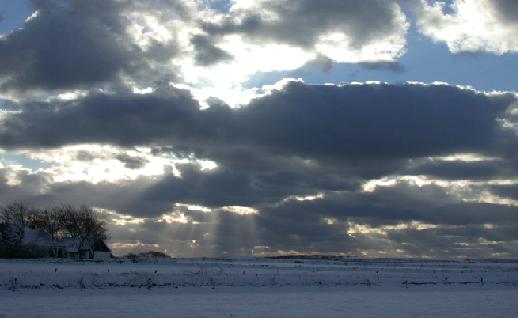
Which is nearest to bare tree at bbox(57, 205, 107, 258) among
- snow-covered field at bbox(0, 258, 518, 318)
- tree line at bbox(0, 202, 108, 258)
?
tree line at bbox(0, 202, 108, 258)

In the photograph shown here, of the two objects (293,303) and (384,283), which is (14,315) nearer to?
(293,303)

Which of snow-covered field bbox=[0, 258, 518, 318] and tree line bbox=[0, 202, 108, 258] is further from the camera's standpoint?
tree line bbox=[0, 202, 108, 258]

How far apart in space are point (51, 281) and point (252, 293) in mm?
15578

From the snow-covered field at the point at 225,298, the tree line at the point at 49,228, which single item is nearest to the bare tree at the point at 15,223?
the tree line at the point at 49,228

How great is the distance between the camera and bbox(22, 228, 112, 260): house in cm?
13575

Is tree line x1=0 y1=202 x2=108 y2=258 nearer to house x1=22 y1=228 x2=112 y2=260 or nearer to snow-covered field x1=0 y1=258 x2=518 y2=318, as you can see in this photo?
house x1=22 y1=228 x2=112 y2=260

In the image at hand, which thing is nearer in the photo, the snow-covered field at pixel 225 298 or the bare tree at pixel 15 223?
the snow-covered field at pixel 225 298

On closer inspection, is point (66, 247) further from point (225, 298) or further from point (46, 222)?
point (225, 298)

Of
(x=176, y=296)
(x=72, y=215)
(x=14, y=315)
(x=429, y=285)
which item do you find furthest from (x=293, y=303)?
(x=72, y=215)

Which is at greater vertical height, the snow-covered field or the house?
the house

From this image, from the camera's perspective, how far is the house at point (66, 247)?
135750 mm

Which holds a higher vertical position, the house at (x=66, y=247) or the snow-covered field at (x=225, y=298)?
the house at (x=66, y=247)

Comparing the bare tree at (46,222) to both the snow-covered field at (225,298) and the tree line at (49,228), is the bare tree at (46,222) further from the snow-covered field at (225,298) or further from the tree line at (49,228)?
the snow-covered field at (225,298)

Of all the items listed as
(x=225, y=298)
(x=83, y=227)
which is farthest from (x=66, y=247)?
(x=225, y=298)
